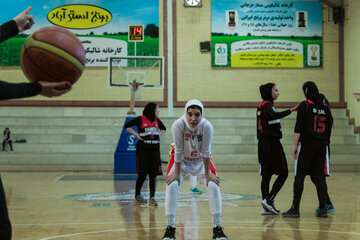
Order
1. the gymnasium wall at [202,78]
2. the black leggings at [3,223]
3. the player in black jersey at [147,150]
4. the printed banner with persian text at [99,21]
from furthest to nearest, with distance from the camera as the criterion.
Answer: the printed banner with persian text at [99,21], the gymnasium wall at [202,78], the player in black jersey at [147,150], the black leggings at [3,223]

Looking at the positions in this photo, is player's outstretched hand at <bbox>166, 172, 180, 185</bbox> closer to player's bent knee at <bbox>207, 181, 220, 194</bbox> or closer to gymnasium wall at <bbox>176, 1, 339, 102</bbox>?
player's bent knee at <bbox>207, 181, 220, 194</bbox>

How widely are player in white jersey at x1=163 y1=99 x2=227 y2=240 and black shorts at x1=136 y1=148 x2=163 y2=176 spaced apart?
2.66 m

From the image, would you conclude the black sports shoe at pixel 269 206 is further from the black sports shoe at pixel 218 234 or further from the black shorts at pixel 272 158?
the black sports shoe at pixel 218 234

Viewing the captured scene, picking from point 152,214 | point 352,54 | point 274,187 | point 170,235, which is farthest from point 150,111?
point 352,54

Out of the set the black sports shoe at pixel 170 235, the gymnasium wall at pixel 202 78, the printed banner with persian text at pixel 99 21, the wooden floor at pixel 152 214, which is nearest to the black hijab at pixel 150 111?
the wooden floor at pixel 152 214

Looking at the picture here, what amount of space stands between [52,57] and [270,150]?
13.0ft

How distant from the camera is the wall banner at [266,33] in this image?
57.8 ft

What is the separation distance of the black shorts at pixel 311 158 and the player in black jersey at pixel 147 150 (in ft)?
7.32

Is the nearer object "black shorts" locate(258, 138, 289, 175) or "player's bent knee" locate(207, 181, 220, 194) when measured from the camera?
"player's bent knee" locate(207, 181, 220, 194)

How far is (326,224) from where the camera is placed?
230 inches

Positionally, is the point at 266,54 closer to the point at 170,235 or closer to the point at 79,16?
the point at 79,16

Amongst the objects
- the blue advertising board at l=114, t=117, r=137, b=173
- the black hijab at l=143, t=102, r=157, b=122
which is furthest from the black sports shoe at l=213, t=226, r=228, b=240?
the blue advertising board at l=114, t=117, r=137, b=173

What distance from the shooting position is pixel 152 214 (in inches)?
261

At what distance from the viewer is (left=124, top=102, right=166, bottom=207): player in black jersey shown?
25.3ft
